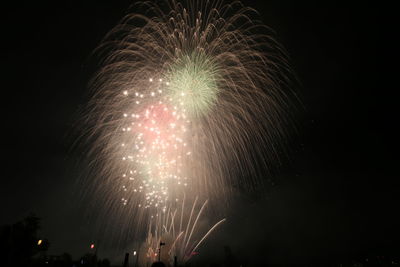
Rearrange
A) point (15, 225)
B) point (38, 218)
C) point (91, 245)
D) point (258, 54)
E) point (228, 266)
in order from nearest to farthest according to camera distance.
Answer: point (258, 54) → point (91, 245) → point (15, 225) → point (38, 218) → point (228, 266)

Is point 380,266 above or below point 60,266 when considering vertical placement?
above

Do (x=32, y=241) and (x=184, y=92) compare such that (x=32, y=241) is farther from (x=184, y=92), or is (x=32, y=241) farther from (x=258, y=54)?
(x=258, y=54)

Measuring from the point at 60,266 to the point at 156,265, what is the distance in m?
40.5

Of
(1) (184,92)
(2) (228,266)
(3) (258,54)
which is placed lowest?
(1) (184,92)

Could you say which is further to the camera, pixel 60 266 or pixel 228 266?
pixel 228 266

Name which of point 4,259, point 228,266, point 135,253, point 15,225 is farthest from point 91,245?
point 228,266

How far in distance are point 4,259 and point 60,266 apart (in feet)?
34.7

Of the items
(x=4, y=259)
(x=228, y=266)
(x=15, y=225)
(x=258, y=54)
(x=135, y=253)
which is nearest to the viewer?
(x=258, y=54)

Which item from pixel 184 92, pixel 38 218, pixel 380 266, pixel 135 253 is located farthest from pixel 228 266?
pixel 184 92

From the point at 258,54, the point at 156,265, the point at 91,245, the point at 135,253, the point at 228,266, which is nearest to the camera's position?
the point at 156,265

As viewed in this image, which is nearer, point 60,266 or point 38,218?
point 60,266

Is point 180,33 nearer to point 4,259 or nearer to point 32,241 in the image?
point 4,259

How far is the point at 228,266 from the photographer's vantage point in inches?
7210

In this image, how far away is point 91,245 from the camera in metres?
29.2
